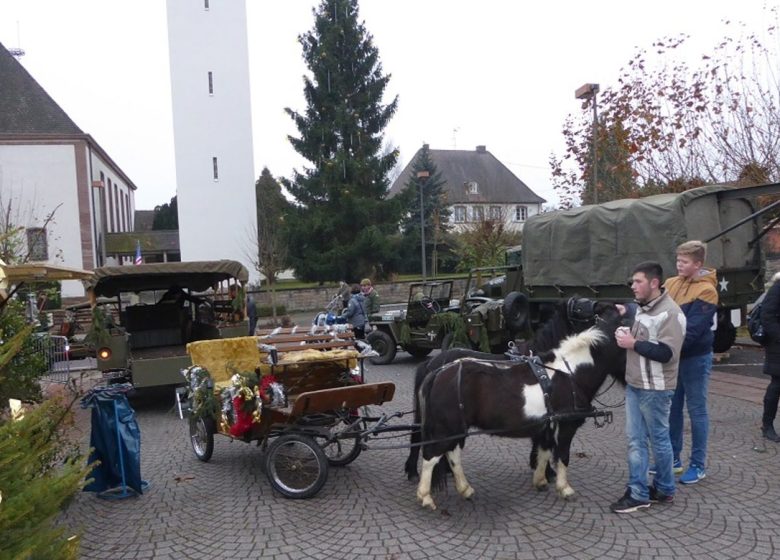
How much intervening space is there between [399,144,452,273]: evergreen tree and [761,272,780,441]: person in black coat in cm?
2597

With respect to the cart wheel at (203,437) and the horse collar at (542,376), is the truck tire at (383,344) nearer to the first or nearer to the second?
the cart wheel at (203,437)

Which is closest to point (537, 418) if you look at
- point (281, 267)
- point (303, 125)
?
point (281, 267)

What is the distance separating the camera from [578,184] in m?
18.1

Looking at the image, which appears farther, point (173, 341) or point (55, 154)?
point (55, 154)

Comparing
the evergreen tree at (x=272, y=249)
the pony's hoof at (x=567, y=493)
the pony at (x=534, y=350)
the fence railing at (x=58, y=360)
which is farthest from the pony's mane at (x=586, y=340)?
the evergreen tree at (x=272, y=249)

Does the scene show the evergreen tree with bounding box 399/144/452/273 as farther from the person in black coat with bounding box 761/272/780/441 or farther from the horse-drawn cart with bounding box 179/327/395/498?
the person in black coat with bounding box 761/272/780/441

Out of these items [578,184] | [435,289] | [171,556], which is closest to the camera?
[171,556]

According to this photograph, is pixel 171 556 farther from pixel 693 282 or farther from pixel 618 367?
pixel 693 282

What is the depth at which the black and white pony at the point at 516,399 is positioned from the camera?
15.1 ft

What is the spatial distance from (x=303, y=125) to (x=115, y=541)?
2951 centimetres

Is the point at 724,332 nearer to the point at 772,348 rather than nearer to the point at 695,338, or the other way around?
the point at 772,348

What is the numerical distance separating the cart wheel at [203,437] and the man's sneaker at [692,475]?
14.4 ft

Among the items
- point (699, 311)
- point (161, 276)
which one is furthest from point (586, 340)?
point (161, 276)

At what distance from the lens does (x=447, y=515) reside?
4.55m
